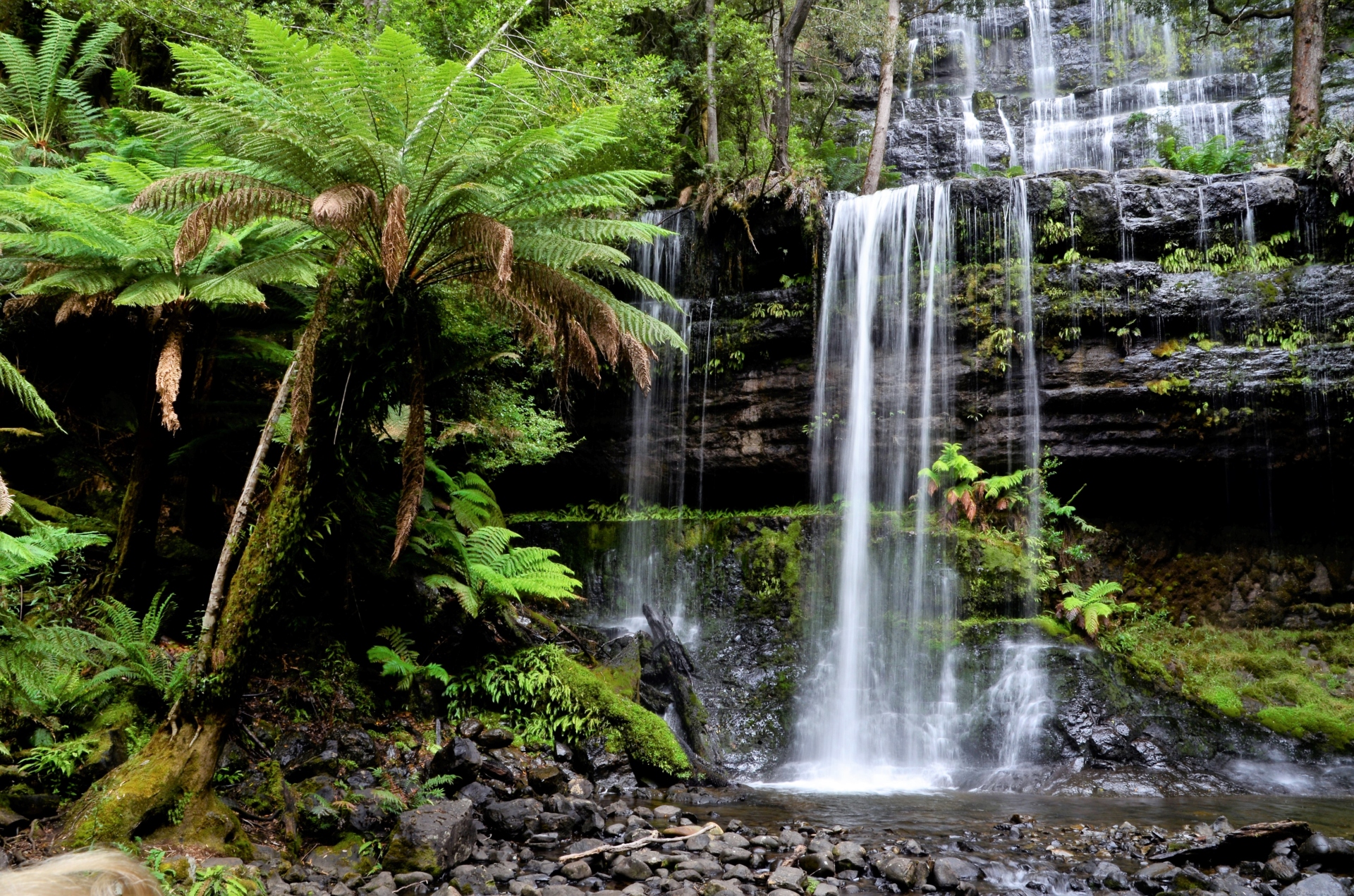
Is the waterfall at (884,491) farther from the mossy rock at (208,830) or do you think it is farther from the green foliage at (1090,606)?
the mossy rock at (208,830)

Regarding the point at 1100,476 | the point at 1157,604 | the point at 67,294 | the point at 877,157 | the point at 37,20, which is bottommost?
the point at 1157,604

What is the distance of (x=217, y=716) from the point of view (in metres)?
4.21

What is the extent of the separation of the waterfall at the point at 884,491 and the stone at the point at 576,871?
4.11 metres

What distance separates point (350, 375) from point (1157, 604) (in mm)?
10253

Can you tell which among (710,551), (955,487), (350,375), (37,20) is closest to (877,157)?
(955,487)

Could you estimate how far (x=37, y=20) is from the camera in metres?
11.5

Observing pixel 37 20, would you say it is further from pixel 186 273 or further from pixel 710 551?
pixel 710 551

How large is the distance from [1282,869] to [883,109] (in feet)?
39.9

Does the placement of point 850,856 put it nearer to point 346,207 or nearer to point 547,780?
point 547,780

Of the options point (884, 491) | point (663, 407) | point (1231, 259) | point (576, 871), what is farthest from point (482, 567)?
point (1231, 259)

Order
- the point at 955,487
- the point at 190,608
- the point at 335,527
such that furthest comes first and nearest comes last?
the point at 955,487, the point at 190,608, the point at 335,527

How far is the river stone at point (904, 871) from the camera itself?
447cm

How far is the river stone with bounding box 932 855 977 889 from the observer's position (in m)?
4.47

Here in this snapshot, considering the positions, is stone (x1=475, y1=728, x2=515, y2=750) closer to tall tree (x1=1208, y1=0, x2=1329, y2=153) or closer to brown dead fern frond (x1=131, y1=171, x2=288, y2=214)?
brown dead fern frond (x1=131, y1=171, x2=288, y2=214)
